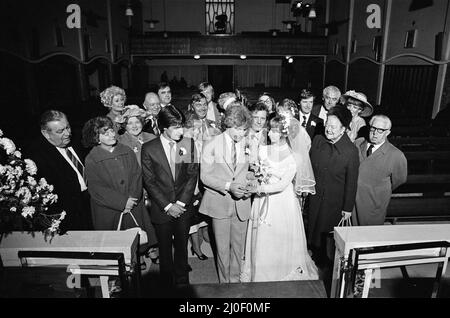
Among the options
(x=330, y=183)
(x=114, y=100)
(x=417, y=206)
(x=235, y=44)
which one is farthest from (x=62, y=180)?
(x=235, y=44)

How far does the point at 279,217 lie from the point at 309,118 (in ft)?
6.93

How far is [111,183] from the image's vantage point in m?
2.86

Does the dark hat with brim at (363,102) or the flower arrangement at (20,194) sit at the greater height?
the dark hat with brim at (363,102)

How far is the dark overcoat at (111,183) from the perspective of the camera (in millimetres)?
2793

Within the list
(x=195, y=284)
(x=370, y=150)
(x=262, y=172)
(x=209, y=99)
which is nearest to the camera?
(x=195, y=284)

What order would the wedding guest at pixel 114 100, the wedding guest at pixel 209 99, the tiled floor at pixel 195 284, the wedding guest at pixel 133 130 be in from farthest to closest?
the wedding guest at pixel 209 99 → the wedding guest at pixel 114 100 → the wedding guest at pixel 133 130 → the tiled floor at pixel 195 284

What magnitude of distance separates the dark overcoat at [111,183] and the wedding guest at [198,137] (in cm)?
63

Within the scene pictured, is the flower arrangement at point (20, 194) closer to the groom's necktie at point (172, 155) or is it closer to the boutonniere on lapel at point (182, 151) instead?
the groom's necktie at point (172, 155)

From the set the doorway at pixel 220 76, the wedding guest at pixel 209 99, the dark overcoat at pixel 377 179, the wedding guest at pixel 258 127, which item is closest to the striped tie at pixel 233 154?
the wedding guest at pixel 258 127

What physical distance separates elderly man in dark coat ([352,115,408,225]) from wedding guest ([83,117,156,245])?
7.60ft

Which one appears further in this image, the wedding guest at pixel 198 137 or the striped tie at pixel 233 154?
the wedding guest at pixel 198 137

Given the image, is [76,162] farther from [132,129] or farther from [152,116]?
[152,116]

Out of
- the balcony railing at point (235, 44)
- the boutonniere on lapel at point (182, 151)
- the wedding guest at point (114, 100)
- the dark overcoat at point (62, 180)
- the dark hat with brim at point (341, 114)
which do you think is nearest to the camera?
the dark overcoat at point (62, 180)

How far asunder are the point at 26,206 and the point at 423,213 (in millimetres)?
4593
